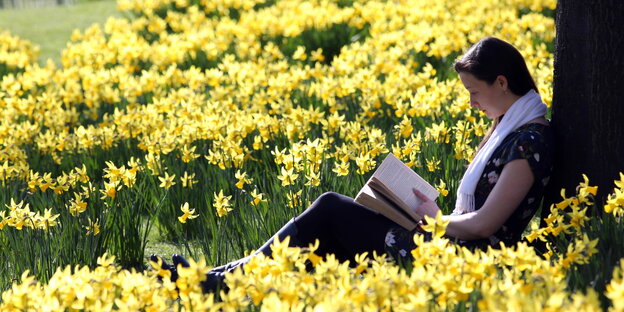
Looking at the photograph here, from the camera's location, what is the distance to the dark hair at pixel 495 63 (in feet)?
11.3

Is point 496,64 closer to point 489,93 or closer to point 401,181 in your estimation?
point 489,93

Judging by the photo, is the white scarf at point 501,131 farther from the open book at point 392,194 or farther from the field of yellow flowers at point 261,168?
the field of yellow flowers at point 261,168

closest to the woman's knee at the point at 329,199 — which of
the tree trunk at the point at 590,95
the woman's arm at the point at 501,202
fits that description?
the woman's arm at the point at 501,202

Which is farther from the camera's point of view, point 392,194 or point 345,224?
point 345,224

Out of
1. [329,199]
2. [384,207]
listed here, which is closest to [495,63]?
[384,207]

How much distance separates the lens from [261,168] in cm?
509

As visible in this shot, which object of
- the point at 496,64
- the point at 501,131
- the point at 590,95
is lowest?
the point at 501,131

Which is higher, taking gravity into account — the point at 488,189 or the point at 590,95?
the point at 590,95

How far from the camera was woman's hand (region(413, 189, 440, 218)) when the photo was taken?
3547mm

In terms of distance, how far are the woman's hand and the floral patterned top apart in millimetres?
100

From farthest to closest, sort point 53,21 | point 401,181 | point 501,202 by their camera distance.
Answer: point 53,21 → point 401,181 → point 501,202

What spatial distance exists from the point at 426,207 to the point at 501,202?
0.38 metres

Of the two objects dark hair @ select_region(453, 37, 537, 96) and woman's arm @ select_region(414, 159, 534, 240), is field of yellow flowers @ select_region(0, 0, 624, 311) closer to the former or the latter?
woman's arm @ select_region(414, 159, 534, 240)

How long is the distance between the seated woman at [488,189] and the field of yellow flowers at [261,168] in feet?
0.50
